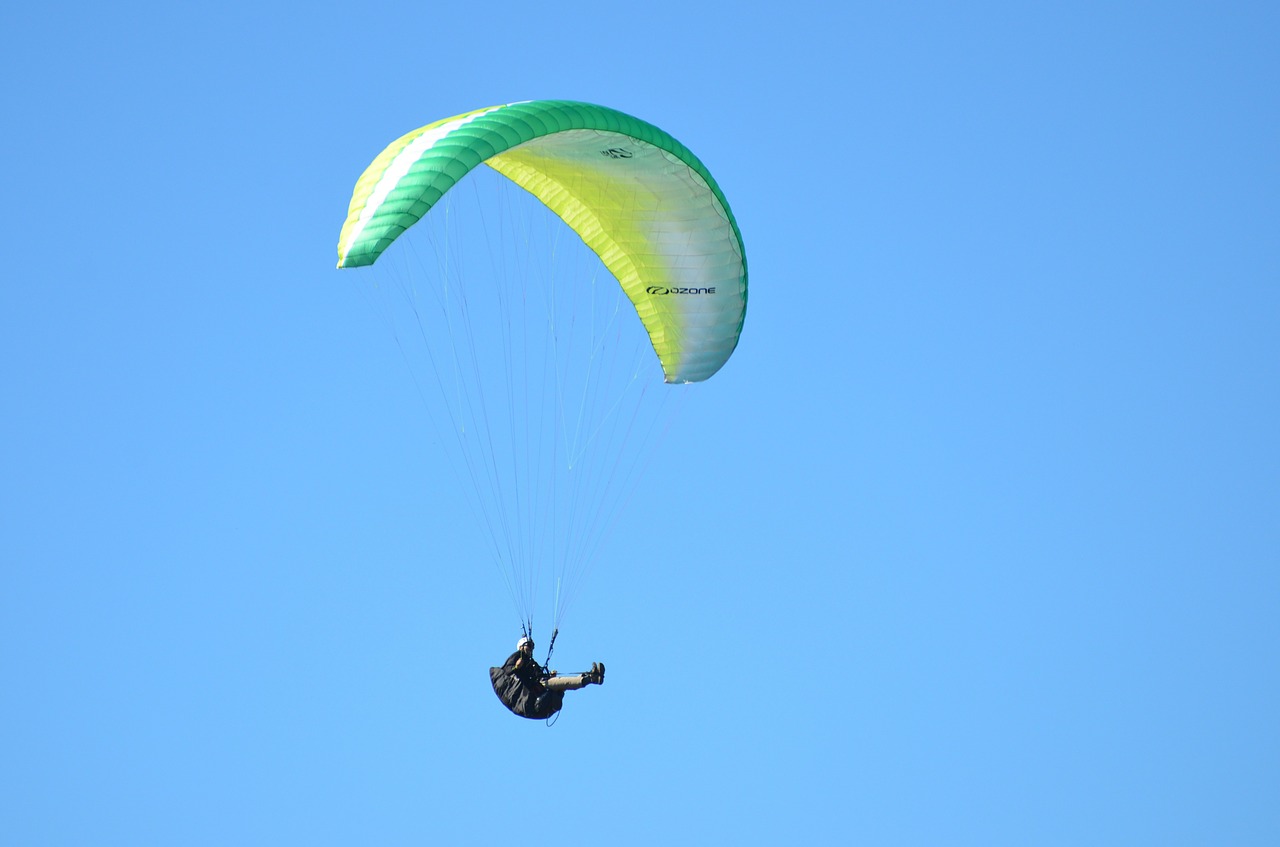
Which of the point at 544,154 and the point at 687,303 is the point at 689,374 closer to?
the point at 687,303

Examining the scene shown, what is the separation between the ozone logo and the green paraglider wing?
0.04 feet

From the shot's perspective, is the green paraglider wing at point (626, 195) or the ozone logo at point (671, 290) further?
the ozone logo at point (671, 290)

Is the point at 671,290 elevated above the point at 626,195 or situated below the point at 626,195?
below

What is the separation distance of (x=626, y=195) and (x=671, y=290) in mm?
1336

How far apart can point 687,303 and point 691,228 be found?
102 cm

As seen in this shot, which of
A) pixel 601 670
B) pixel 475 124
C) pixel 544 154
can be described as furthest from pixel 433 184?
pixel 601 670

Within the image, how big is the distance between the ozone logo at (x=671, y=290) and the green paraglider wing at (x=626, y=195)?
0.04 feet

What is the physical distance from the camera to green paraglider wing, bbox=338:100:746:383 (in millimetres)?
26625

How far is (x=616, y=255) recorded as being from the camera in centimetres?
3036

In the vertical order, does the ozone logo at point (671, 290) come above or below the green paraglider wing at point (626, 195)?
below

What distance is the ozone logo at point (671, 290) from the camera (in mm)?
30031

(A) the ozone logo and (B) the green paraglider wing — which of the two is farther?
(A) the ozone logo

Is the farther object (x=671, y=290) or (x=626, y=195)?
(x=671, y=290)

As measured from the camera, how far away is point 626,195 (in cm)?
2956
